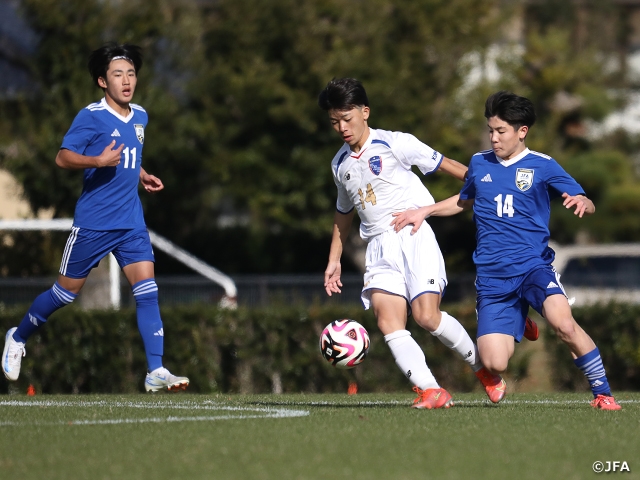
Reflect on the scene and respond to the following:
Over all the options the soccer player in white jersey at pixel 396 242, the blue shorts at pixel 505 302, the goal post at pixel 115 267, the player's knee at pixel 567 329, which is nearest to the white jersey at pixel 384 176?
the soccer player in white jersey at pixel 396 242

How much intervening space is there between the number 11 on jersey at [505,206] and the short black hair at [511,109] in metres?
0.47

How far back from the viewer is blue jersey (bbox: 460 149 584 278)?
7.16m

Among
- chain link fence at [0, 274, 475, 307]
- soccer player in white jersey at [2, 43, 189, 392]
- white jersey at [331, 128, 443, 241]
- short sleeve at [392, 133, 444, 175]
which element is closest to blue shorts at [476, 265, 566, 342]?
white jersey at [331, 128, 443, 241]

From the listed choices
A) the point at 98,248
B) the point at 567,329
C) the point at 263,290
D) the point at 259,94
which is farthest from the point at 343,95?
the point at 259,94

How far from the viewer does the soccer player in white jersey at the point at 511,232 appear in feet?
23.3

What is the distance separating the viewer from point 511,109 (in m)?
7.21

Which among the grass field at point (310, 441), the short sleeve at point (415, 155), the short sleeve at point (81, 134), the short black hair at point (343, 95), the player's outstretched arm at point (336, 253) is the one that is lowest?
the grass field at point (310, 441)

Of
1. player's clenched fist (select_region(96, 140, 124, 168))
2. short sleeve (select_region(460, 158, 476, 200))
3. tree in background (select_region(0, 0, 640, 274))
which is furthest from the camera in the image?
tree in background (select_region(0, 0, 640, 274))

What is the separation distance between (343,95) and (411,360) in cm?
181

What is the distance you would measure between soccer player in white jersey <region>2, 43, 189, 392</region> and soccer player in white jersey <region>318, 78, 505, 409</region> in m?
1.51

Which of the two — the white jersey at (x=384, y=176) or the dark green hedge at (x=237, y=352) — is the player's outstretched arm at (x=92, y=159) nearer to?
the white jersey at (x=384, y=176)

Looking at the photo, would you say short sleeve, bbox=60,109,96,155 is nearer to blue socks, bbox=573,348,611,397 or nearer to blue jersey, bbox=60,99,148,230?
blue jersey, bbox=60,99,148,230

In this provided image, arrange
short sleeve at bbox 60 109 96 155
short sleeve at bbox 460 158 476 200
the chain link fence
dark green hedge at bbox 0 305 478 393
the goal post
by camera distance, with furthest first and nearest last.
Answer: the chain link fence < the goal post < dark green hedge at bbox 0 305 478 393 < short sleeve at bbox 60 109 96 155 < short sleeve at bbox 460 158 476 200

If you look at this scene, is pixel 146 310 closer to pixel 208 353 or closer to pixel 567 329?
pixel 567 329
